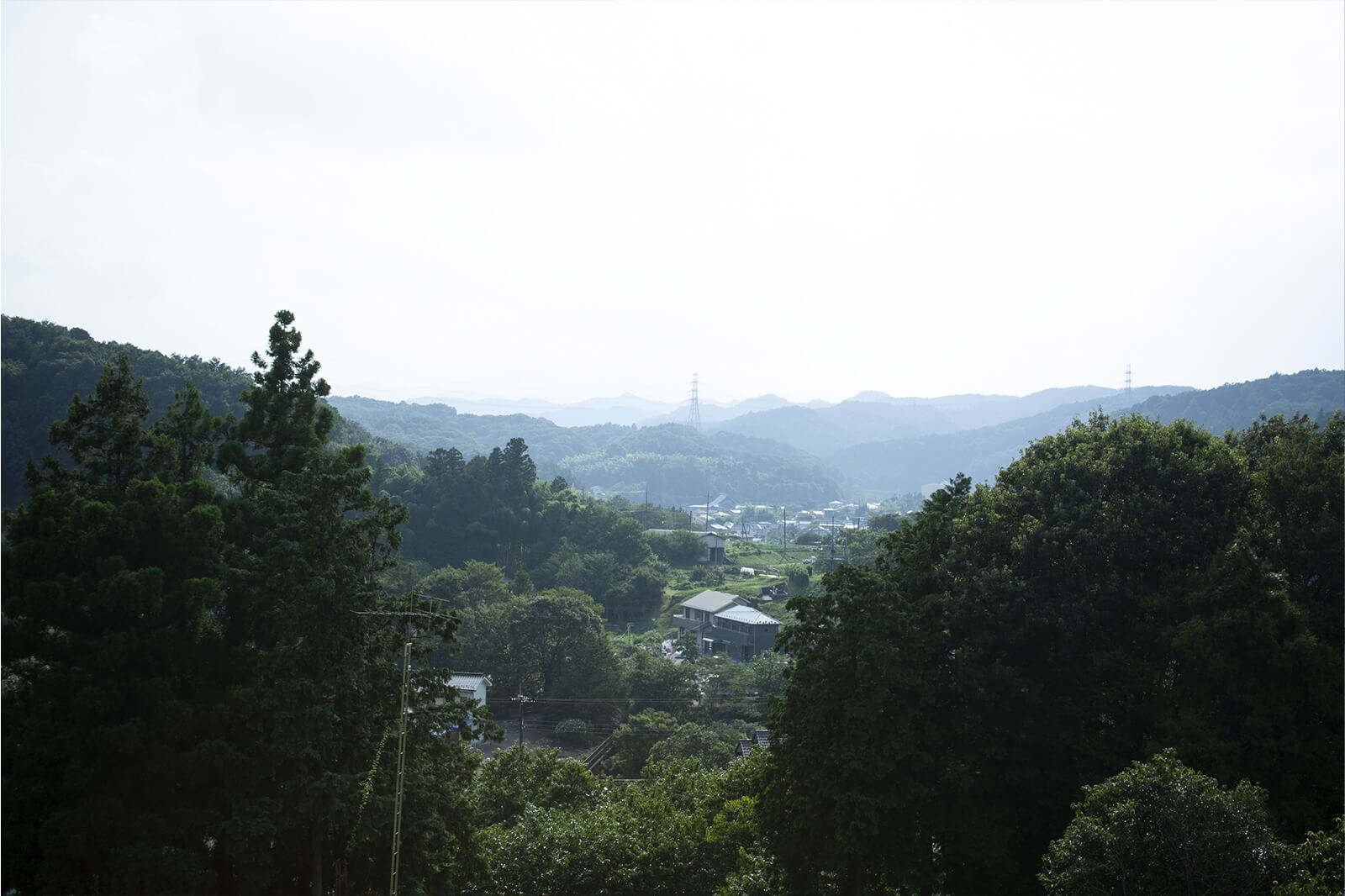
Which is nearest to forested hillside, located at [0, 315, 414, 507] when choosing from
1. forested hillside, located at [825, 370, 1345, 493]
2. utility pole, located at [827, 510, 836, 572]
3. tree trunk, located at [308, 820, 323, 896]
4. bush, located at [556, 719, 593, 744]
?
bush, located at [556, 719, 593, 744]

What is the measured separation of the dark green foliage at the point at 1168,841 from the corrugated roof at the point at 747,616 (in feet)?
85.0

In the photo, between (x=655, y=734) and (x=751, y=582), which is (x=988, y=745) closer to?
(x=655, y=734)

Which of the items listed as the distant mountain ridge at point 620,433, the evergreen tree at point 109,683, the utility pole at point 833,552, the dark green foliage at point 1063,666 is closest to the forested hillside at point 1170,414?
the distant mountain ridge at point 620,433

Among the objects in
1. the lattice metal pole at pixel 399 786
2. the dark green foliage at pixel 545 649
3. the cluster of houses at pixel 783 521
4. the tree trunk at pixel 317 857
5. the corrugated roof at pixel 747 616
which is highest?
the lattice metal pole at pixel 399 786

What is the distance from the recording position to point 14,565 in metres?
9.41

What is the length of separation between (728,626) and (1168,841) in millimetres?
28151

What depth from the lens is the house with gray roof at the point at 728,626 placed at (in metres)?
33.2

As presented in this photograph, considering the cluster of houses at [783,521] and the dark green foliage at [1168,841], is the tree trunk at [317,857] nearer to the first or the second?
the dark green foliage at [1168,841]

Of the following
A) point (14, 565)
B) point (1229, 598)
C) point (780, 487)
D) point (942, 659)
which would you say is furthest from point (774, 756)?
point (780, 487)

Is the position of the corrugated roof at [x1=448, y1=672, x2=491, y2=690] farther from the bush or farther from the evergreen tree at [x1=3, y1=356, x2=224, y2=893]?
the evergreen tree at [x1=3, y1=356, x2=224, y2=893]

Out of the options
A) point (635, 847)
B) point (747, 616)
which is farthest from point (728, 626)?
point (635, 847)

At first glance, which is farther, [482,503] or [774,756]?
[482,503]

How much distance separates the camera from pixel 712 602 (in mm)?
36781

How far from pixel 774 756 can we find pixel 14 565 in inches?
396
